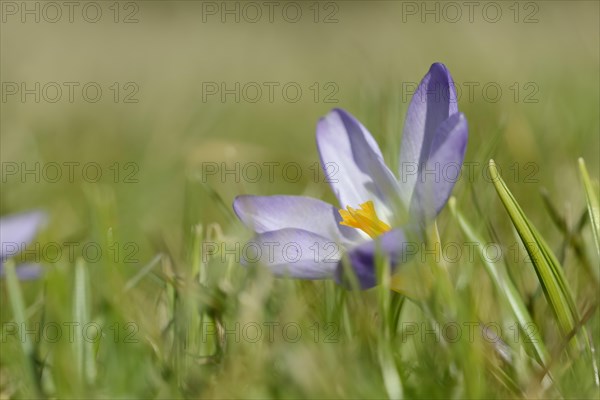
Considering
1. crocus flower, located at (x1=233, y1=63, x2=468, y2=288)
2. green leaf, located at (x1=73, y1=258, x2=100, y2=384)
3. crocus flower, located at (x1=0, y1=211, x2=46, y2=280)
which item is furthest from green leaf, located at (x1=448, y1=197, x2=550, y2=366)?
crocus flower, located at (x1=0, y1=211, x2=46, y2=280)

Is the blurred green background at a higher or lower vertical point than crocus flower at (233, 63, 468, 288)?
higher

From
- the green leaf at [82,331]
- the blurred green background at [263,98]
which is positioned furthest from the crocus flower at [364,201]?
the blurred green background at [263,98]

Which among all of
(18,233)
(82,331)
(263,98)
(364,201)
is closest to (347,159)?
(364,201)

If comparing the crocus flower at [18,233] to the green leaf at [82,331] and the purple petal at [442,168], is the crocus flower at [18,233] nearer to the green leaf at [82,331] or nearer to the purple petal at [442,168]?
the green leaf at [82,331]

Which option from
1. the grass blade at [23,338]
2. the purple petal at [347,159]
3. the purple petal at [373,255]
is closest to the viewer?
the purple petal at [373,255]

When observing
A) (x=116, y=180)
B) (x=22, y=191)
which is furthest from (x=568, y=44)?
(x=22, y=191)

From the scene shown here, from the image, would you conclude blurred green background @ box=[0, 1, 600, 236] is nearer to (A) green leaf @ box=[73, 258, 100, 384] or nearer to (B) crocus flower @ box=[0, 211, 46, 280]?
(B) crocus flower @ box=[0, 211, 46, 280]
